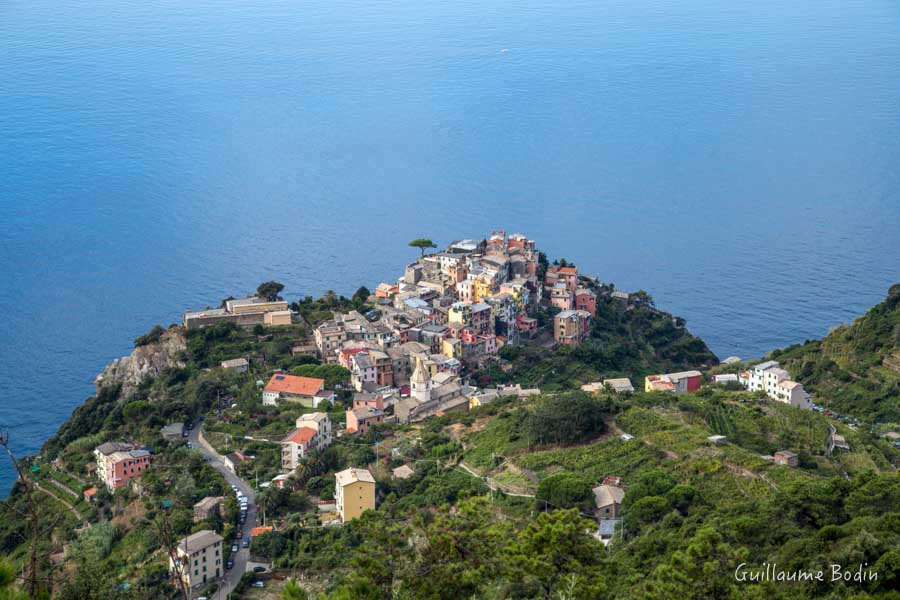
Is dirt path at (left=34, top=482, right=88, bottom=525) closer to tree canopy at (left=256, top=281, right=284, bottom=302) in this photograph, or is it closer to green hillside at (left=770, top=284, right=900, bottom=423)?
tree canopy at (left=256, top=281, right=284, bottom=302)

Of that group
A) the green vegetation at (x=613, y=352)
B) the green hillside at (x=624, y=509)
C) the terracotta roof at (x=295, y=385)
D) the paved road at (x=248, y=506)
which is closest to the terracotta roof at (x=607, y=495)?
the green hillside at (x=624, y=509)

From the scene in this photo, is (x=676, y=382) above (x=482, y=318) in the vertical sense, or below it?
below

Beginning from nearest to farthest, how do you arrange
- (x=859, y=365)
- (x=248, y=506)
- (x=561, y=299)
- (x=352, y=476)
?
(x=352, y=476) → (x=248, y=506) → (x=859, y=365) → (x=561, y=299)

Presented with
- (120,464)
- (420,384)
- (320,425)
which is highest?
(420,384)

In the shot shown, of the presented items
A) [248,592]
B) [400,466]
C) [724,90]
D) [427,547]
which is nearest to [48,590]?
[427,547]

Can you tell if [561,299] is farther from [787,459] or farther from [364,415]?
[787,459]

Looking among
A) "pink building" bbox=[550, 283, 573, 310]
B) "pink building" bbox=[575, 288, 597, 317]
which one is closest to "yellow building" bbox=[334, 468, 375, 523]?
"pink building" bbox=[550, 283, 573, 310]

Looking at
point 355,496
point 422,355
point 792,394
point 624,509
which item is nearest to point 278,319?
point 422,355
